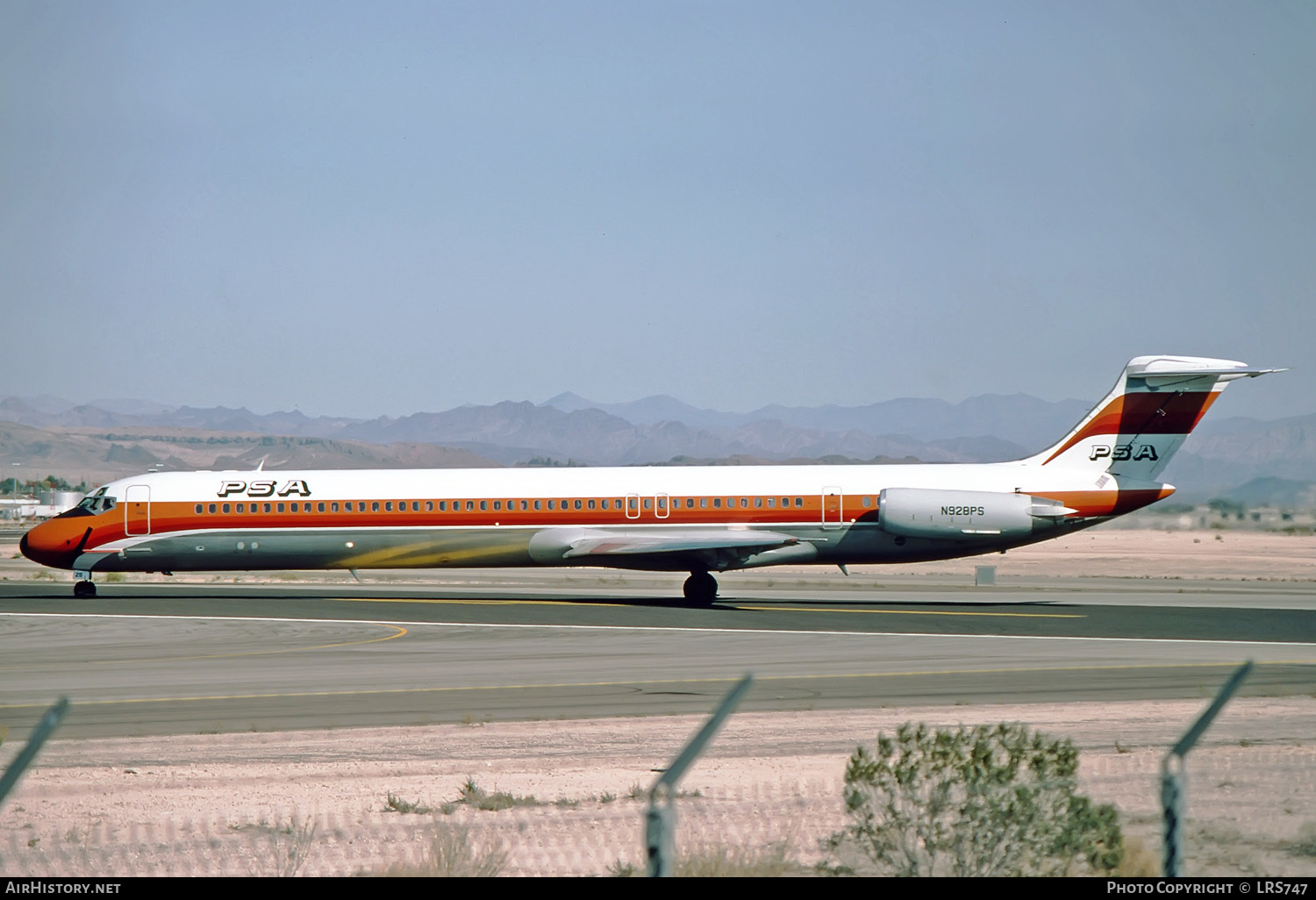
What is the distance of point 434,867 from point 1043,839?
401 cm

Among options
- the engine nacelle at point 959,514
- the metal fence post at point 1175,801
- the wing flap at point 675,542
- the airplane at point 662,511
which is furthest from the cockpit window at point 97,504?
the metal fence post at point 1175,801

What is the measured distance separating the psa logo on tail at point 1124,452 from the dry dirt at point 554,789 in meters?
16.2

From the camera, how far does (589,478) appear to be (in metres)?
32.7

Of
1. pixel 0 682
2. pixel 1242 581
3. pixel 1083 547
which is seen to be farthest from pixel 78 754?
pixel 1083 547

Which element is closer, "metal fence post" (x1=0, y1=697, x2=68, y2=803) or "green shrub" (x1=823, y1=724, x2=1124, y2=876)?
"metal fence post" (x1=0, y1=697, x2=68, y2=803)

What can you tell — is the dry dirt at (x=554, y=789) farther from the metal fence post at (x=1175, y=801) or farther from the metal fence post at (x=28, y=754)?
the metal fence post at (x=28, y=754)

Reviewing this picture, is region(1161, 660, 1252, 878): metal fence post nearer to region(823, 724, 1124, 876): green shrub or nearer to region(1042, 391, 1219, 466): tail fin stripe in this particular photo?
region(823, 724, 1124, 876): green shrub

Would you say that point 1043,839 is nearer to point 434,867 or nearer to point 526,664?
point 434,867

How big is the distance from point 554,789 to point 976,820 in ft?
14.8

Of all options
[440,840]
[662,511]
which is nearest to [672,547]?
[662,511]

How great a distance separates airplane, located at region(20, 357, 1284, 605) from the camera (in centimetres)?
3153

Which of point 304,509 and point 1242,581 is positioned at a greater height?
point 304,509

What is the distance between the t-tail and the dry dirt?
16.2m

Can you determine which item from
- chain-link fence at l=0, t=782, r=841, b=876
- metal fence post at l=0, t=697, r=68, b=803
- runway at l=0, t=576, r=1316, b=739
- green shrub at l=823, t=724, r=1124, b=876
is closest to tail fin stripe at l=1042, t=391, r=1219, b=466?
runway at l=0, t=576, r=1316, b=739
